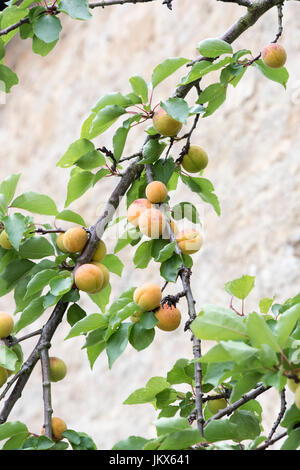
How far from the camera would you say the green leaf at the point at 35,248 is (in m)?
0.91

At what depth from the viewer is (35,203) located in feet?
3.07

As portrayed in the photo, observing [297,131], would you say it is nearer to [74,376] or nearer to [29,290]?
Result: [74,376]

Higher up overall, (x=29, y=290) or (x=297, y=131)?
(x=297, y=131)

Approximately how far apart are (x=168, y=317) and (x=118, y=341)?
7 centimetres

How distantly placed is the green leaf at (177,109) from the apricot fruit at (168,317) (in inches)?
9.2

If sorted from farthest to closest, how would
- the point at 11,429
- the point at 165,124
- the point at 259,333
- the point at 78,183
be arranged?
the point at 78,183
the point at 165,124
the point at 11,429
the point at 259,333

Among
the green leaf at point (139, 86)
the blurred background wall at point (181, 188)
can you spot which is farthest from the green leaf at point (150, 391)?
the blurred background wall at point (181, 188)

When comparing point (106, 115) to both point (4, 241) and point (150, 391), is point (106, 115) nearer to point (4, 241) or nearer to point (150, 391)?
point (4, 241)

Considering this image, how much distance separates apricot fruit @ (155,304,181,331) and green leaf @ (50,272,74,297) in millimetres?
124

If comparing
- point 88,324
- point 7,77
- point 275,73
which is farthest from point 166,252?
point 7,77

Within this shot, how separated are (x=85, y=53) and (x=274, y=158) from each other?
1717 mm

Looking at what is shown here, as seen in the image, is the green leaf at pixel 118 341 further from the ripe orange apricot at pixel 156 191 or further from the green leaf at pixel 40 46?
the green leaf at pixel 40 46

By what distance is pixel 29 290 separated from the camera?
0.85m
